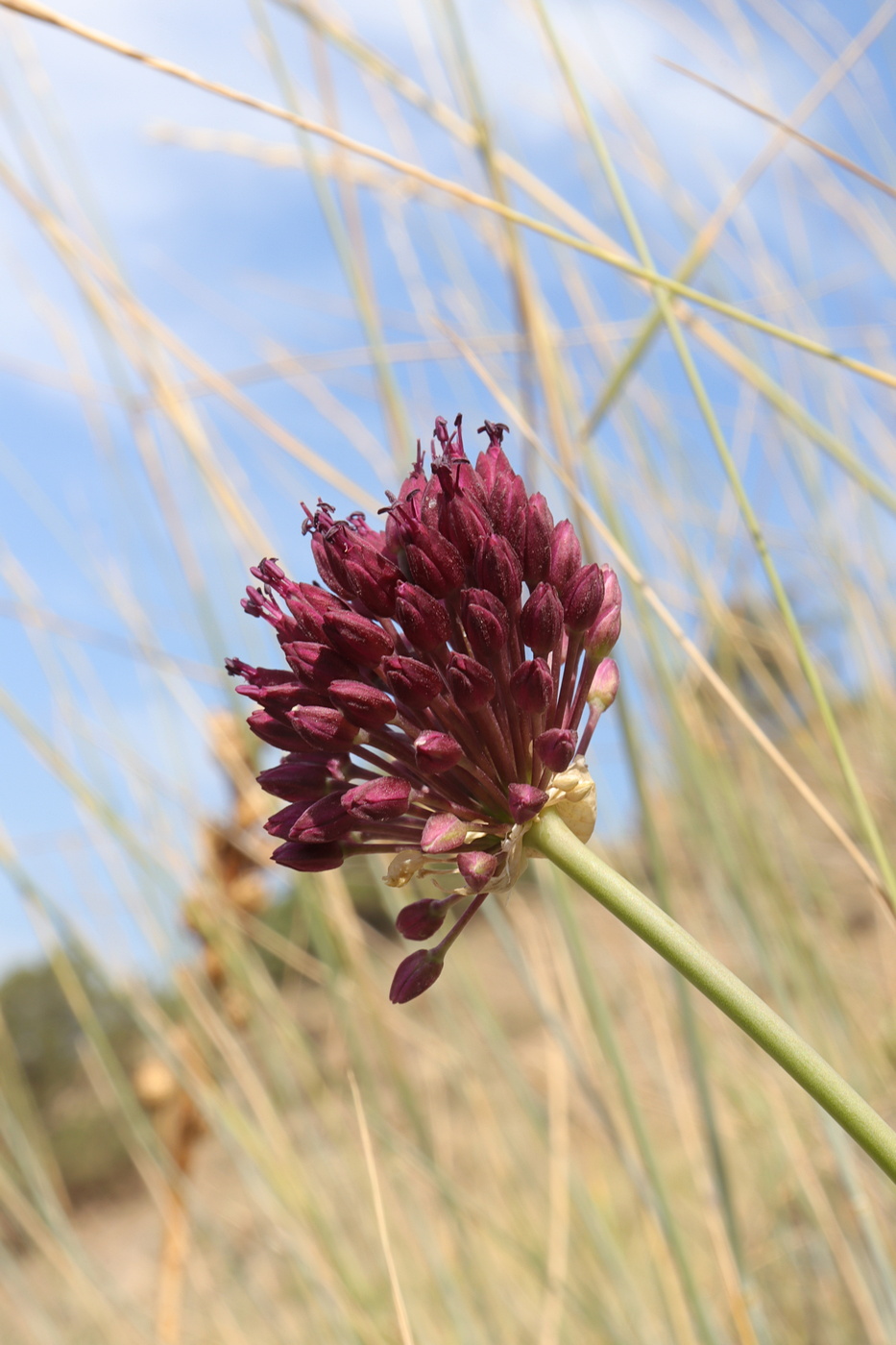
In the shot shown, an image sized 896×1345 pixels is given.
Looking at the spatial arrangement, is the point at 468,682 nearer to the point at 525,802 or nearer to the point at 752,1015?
the point at 525,802

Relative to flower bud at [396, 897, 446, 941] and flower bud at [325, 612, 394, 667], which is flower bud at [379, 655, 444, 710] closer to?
flower bud at [325, 612, 394, 667]

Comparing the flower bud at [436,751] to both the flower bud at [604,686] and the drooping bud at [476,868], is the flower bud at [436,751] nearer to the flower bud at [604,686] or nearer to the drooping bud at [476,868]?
the drooping bud at [476,868]

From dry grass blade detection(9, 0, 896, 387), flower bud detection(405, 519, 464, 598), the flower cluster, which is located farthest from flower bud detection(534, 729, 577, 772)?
dry grass blade detection(9, 0, 896, 387)

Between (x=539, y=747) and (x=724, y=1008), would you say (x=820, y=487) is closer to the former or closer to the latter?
(x=539, y=747)

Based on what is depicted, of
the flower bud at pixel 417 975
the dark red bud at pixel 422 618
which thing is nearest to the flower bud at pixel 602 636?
the dark red bud at pixel 422 618

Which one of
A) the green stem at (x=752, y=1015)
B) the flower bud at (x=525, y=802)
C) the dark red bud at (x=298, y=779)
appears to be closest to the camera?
the green stem at (x=752, y=1015)

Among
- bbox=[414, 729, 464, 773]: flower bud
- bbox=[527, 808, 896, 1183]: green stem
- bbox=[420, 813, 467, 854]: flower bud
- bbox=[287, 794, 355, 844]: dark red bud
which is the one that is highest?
bbox=[414, 729, 464, 773]: flower bud
